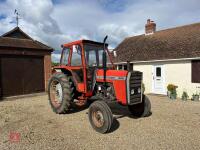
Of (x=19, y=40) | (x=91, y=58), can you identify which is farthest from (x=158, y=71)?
(x=19, y=40)

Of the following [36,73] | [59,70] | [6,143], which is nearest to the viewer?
[6,143]

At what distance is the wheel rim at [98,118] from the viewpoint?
5.15 m

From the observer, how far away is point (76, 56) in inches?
255

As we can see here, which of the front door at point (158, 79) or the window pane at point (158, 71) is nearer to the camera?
the front door at point (158, 79)

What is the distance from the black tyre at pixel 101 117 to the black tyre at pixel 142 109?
67.6 inches

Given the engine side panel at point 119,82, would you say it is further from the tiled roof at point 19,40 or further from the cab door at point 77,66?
the tiled roof at point 19,40

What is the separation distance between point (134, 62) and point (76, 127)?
30.2ft

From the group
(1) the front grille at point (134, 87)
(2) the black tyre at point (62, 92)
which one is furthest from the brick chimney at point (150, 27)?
(1) the front grille at point (134, 87)

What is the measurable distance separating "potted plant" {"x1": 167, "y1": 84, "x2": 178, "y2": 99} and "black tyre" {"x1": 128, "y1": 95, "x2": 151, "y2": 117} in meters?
5.30

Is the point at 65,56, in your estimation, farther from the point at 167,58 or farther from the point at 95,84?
the point at 167,58

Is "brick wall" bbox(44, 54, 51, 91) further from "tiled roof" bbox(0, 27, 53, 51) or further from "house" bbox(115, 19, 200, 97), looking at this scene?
"house" bbox(115, 19, 200, 97)

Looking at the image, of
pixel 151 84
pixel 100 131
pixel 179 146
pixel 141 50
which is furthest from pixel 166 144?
pixel 141 50

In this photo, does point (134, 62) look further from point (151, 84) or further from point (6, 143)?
point (6, 143)

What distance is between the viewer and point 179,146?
166 inches
